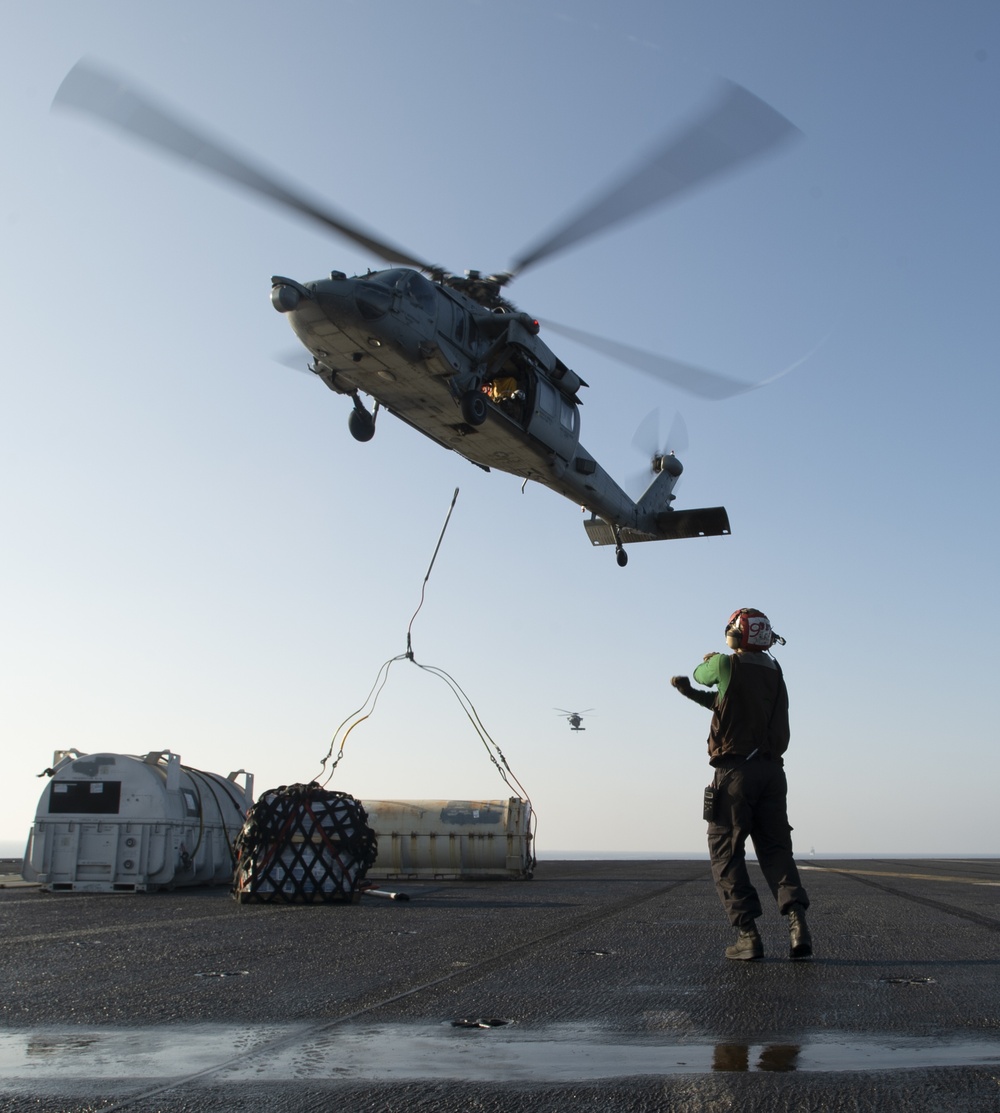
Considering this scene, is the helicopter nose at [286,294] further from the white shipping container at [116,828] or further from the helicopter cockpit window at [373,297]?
the white shipping container at [116,828]

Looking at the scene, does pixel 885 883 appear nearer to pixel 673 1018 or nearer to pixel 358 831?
pixel 358 831

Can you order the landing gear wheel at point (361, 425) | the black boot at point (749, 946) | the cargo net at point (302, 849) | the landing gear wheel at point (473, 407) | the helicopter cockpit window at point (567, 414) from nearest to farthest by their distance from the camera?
the black boot at point (749, 946) < the cargo net at point (302, 849) < the landing gear wheel at point (473, 407) < the landing gear wheel at point (361, 425) < the helicopter cockpit window at point (567, 414)

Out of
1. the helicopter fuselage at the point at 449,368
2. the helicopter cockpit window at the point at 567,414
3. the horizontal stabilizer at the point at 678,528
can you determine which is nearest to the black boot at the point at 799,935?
the helicopter fuselage at the point at 449,368

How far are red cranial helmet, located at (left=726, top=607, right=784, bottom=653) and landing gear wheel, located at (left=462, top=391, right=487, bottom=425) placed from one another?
36.9 feet

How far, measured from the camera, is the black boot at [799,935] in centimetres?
630

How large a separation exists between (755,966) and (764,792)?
1.07m

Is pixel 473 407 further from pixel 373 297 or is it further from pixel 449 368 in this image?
pixel 373 297

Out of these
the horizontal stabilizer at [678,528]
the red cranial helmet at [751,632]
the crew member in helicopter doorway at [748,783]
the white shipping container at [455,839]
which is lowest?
the white shipping container at [455,839]

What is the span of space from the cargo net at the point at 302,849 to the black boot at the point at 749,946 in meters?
6.78

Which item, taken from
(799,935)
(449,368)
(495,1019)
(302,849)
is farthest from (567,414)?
(495,1019)

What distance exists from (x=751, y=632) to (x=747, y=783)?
995mm

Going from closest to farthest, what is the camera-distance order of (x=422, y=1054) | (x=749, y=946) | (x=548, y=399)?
(x=422, y=1054) < (x=749, y=946) < (x=548, y=399)

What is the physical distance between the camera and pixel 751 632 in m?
6.82

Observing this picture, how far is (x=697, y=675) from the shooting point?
6.88 meters
